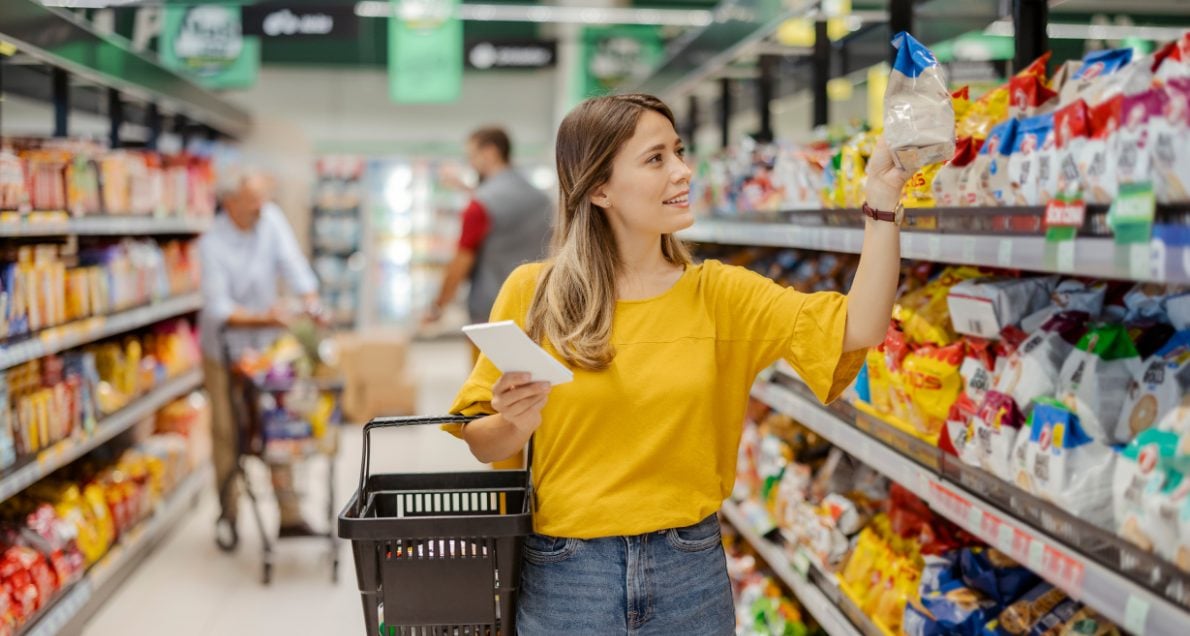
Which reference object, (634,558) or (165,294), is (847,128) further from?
(165,294)

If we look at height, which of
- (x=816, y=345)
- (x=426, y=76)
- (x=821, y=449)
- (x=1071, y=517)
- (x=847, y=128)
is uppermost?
(x=426, y=76)

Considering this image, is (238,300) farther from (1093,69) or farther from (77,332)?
(1093,69)

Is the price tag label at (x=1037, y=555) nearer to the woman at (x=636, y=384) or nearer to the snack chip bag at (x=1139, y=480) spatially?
the snack chip bag at (x=1139, y=480)

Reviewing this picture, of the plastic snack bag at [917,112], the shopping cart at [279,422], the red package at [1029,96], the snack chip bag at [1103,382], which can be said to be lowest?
the shopping cart at [279,422]

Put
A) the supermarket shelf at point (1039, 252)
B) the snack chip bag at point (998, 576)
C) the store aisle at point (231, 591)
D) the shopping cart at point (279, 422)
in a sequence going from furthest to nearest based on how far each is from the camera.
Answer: the shopping cart at point (279, 422) < the store aisle at point (231, 591) < the snack chip bag at point (998, 576) < the supermarket shelf at point (1039, 252)

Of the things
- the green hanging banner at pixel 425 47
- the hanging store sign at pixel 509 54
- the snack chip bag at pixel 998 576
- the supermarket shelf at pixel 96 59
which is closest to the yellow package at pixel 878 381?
the snack chip bag at pixel 998 576

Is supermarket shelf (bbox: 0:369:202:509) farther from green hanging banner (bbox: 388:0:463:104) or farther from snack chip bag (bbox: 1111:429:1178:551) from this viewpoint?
green hanging banner (bbox: 388:0:463:104)

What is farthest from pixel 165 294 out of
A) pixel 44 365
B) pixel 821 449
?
pixel 821 449

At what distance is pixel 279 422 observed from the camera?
4902mm

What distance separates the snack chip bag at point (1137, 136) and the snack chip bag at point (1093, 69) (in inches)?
6.9

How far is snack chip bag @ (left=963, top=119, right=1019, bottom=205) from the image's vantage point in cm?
192

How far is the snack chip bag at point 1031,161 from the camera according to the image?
1.76 m

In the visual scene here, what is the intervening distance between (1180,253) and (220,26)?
348 inches

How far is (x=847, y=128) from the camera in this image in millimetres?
3238
